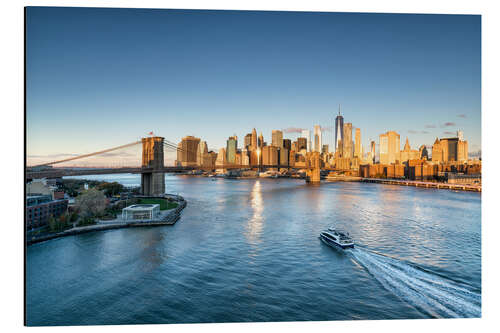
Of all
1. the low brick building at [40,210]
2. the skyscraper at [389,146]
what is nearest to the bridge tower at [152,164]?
the low brick building at [40,210]

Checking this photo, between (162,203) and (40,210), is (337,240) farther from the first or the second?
(162,203)

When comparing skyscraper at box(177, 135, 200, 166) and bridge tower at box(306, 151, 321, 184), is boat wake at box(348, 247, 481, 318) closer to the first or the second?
skyscraper at box(177, 135, 200, 166)

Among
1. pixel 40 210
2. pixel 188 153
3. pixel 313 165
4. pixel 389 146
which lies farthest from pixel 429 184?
pixel 40 210

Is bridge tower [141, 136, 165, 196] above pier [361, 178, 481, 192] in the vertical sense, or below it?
above

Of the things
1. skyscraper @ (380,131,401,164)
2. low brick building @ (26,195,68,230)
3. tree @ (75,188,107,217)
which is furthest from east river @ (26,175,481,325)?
skyscraper @ (380,131,401,164)

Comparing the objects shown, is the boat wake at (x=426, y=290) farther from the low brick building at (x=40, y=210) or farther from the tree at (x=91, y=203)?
the tree at (x=91, y=203)

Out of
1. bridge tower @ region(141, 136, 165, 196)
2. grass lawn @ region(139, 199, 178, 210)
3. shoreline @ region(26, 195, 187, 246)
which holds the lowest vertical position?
shoreline @ region(26, 195, 187, 246)
